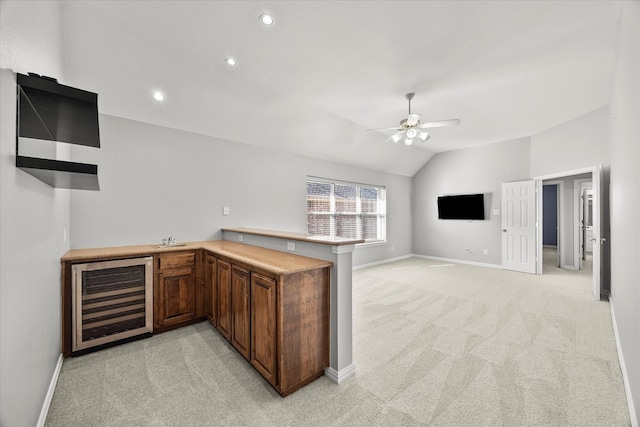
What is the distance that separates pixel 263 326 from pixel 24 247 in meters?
1.48

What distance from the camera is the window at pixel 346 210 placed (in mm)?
5512

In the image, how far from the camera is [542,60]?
9.68 feet

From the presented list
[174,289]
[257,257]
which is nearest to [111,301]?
[174,289]

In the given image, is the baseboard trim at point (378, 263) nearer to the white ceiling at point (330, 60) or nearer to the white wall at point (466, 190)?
the white wall at point (466, 190)

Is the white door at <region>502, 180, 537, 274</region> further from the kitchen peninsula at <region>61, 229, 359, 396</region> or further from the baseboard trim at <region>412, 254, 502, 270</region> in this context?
the kitchen peninsula at <region>61, 229, 359, 396</region>

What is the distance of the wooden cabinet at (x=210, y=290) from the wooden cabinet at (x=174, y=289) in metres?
0.13

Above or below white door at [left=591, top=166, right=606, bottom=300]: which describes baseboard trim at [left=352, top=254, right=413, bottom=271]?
below

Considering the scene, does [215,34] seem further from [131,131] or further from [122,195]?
[122,195]

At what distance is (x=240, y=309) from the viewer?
2340 mm

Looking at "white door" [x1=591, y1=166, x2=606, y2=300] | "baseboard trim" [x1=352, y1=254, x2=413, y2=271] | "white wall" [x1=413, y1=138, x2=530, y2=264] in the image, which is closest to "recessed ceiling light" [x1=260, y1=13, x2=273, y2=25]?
"baseboard trim" [x1=352, y1=254, x2=413, y2=271]

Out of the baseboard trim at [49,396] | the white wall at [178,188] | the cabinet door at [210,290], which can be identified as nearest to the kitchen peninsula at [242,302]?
the cabinet door at [210,290]

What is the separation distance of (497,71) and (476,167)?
12.5 ft

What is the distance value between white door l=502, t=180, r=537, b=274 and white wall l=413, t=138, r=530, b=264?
0.62 feet

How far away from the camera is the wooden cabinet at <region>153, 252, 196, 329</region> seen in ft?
9.45
